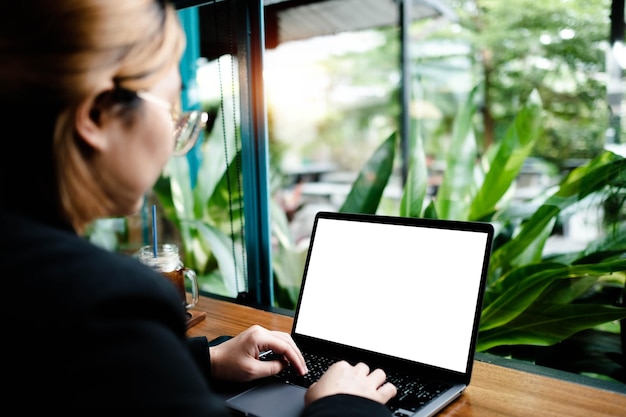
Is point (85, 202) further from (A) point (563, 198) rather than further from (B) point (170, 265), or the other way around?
(A) point (563, 198)

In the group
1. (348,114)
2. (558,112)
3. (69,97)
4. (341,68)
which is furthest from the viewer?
(348,114)

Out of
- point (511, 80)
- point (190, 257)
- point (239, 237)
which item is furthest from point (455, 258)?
point (511, 80)

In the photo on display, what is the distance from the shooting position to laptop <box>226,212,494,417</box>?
75 centimetres

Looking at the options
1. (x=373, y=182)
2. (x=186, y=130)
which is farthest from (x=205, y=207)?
(x=373, y=182)

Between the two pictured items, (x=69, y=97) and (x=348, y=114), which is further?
(x=348, y=114)

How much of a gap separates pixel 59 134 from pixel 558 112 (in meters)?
6.09

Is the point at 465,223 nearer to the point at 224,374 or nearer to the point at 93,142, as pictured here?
the point at 224,374

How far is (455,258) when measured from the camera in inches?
31.8

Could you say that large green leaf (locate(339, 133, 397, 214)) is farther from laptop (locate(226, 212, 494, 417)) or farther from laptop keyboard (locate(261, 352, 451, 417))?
laptop keyboard (locate(261, 352, 451, 417))

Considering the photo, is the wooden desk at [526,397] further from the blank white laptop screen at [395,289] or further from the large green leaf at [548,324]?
the large green leaf at [548,324]

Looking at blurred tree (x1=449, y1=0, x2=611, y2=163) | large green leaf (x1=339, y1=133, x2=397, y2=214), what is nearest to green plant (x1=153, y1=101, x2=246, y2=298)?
large green leaf (x1=339, y1=133, x2=397, y2=214)

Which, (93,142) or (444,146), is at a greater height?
(93,142)

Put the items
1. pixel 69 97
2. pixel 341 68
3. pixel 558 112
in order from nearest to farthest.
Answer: pixel 69 97
pixel 558 112
pixel 341 68

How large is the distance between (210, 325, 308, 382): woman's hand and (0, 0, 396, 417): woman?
0.34 metres
